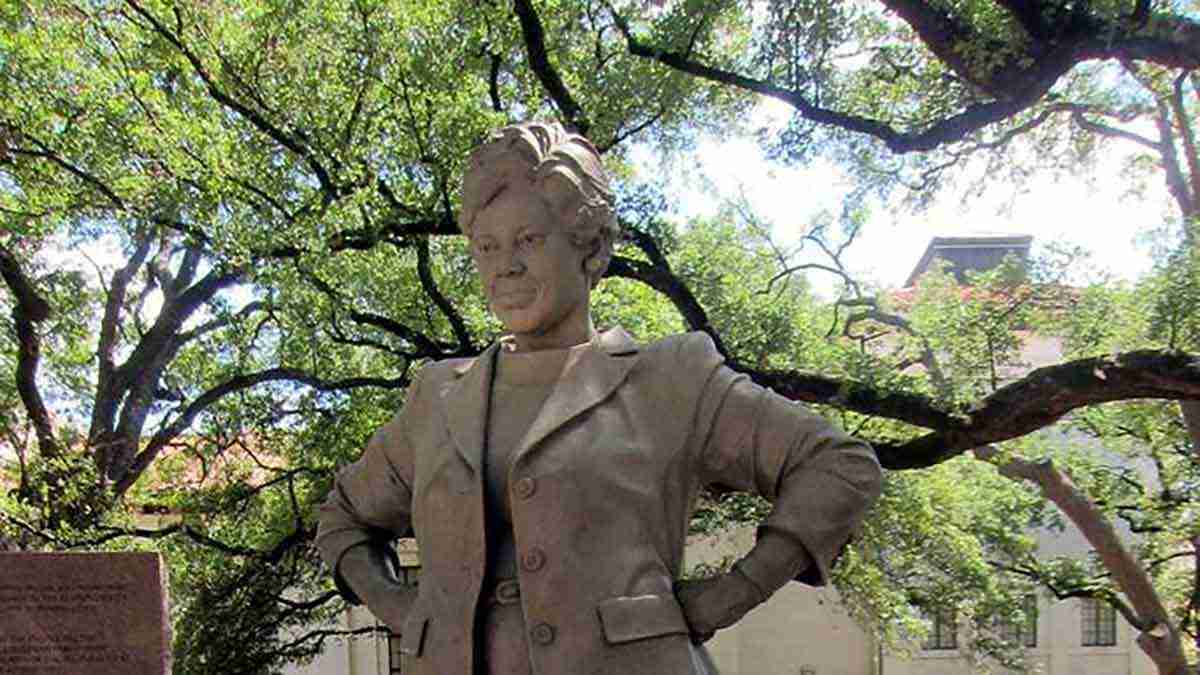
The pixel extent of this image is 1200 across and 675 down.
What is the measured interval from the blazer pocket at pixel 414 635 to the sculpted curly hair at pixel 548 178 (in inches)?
34.8

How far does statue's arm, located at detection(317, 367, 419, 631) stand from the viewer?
2.64 metres

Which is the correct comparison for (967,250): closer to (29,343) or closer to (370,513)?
(29,343)

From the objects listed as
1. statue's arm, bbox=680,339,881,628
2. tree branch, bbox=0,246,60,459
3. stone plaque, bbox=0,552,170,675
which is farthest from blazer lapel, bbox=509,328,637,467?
tree branch, bbox=0,246,60,459

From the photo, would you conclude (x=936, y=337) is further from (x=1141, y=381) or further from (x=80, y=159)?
(x=80, y=159)

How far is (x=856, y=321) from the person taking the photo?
9523 mm

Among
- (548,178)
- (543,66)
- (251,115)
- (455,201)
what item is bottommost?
(548,178)

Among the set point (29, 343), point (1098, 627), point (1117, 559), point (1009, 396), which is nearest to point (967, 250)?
point (1098, 627)

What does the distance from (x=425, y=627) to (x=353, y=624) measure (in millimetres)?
16537

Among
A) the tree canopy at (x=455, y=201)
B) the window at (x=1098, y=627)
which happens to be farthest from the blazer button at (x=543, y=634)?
the window at (x=1098, y=627)

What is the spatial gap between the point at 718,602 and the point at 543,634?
37cm

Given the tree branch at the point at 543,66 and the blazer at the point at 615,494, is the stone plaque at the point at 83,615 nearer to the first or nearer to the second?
the tree branch at the point at 543,66

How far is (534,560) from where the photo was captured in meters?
2.27

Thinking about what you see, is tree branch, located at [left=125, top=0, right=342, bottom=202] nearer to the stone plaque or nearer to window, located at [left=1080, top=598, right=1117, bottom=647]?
the stone plaque

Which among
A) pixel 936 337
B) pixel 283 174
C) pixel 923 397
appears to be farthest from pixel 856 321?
pixel 283 174
